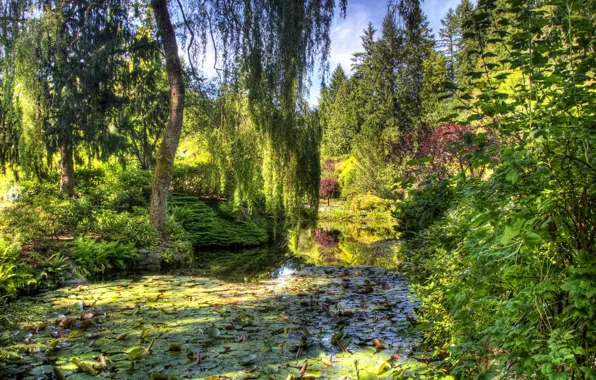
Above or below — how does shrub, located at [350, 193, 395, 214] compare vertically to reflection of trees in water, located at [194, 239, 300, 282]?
above

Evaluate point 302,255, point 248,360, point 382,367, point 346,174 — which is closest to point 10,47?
point 248,360

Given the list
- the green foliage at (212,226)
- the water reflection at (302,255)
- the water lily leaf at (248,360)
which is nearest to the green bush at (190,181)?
the green foliage at (212,226)

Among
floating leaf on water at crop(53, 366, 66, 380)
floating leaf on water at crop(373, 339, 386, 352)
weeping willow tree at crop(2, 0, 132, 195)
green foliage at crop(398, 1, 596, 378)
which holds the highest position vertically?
weeping willow tree at crop(2, 0, 132, 195)

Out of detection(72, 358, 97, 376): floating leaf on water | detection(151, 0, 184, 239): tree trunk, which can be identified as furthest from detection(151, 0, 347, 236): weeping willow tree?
detection(72, 358, 97, 376): floating leaf on water

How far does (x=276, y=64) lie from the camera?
4.09m

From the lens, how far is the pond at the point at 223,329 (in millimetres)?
2570

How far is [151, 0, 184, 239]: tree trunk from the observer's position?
7262 mm

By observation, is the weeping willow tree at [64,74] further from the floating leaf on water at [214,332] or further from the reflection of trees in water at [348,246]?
the floating leaf on water at [214,332]

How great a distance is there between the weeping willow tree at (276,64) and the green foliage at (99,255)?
339 centimetres

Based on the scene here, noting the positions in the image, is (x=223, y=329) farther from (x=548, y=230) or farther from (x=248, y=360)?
(x=548, y=230)

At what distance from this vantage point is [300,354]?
288 cm

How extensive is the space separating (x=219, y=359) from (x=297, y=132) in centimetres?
313

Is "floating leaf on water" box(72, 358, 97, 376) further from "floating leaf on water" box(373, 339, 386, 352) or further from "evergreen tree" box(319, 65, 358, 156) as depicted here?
"evergreen tree" box(319, 65, 358, 156)

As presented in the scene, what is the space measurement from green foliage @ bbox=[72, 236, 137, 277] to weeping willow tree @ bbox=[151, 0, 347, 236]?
3.39 metres
